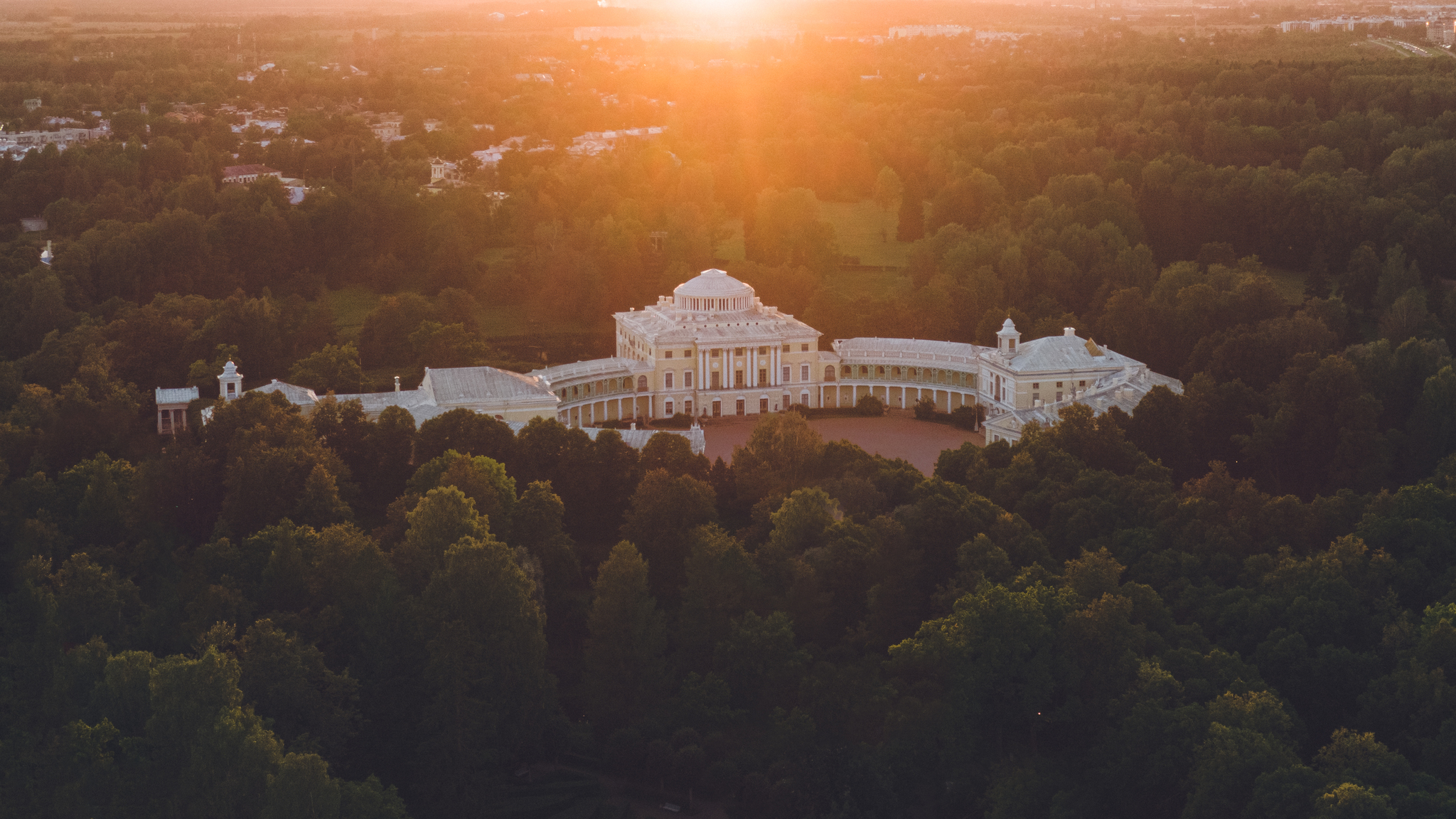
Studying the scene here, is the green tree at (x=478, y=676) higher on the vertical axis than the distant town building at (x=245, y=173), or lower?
lower

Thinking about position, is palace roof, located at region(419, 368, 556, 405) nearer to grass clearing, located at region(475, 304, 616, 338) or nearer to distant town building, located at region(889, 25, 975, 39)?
grass clearing, located at region(475, 304, 616, 338)

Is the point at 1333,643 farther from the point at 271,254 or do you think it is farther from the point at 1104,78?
the point at 1104,78

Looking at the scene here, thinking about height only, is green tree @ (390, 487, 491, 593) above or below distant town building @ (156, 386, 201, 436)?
above

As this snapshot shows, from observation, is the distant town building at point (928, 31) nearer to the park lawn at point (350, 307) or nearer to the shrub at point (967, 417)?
the park lawn at point (350, 307)

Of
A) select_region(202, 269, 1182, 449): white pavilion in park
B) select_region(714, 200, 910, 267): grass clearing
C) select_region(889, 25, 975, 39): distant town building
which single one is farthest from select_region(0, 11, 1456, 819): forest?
select_region(889, 25, 975, 39): distant town building

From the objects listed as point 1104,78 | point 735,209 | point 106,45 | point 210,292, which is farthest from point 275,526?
point 106,45

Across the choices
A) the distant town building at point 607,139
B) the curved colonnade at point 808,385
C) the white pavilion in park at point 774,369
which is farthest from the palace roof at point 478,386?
the distant town building at point 607,139

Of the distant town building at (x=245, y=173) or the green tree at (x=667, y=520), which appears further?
the distant town building at (x=245, y=173)

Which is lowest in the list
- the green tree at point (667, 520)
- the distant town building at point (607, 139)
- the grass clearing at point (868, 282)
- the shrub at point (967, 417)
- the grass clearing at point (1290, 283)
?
the shrub at point (967, 417)
